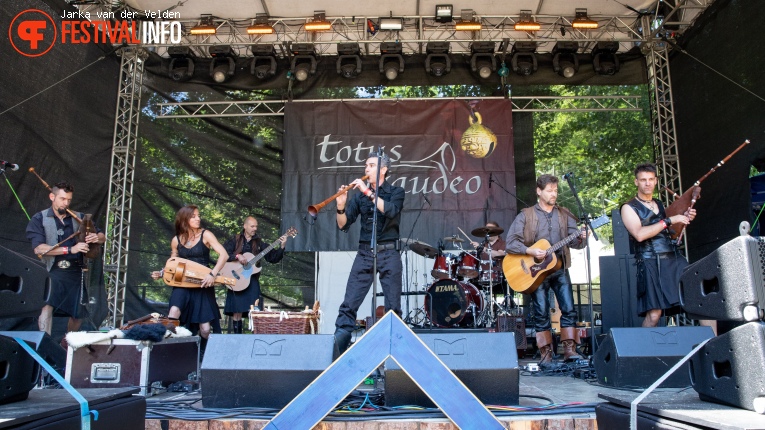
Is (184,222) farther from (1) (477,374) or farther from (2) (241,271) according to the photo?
(1) (477,374)

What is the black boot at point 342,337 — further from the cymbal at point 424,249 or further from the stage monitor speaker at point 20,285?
the cymbal at point 424,249

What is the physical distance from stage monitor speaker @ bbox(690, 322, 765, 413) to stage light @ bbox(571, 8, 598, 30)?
7750 mm

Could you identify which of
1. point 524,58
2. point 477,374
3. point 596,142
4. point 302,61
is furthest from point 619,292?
point 302,61

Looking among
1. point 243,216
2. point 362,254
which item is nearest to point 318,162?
point 243,216

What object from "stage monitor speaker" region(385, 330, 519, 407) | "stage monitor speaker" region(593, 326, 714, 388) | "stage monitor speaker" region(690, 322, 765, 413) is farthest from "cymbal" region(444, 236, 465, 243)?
Answer: "stage monitor speaker" region(690, 322, 765, 413)

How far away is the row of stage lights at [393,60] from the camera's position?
9141 mm

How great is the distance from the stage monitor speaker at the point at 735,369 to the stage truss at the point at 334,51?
7176mm

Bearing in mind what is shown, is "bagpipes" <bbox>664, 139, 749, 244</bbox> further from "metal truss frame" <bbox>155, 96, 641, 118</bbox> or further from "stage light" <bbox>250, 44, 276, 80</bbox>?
"stage light" <bbox>250, 44, 276, 80</bbox>

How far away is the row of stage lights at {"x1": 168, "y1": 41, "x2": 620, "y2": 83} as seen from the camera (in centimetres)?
914

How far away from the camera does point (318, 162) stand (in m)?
9.27

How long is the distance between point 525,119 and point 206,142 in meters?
5.15

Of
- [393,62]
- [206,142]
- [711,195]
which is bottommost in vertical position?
[711,195]

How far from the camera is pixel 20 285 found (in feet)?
7.54

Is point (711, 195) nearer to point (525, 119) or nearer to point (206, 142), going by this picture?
point (525, 119)
